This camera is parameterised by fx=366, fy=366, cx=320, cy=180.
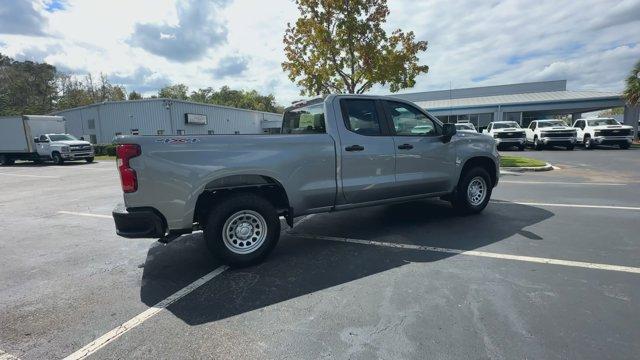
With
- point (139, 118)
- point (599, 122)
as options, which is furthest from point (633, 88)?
point (139, 118)

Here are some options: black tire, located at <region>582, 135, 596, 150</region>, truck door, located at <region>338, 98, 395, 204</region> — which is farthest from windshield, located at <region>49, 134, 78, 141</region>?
black tire, located at <region>582, 135, 596, 150</region>

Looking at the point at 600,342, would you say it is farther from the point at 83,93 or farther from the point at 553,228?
the point at 83,93

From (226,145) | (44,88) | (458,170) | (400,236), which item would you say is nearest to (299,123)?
(226,145)

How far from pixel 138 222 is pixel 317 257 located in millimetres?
2110

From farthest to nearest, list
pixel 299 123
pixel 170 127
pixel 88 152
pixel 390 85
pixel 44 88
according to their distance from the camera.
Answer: pixel 44 88 < pixel 170 127 < pixel 88 152 < pixel 390 85 < pixel 299 123

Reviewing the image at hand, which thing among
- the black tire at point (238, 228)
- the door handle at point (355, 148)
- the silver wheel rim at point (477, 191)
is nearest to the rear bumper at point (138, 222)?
the black tire at point (238, 228)

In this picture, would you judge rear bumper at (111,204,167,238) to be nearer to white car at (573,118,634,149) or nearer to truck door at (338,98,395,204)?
truck door at (338,98,395,204)

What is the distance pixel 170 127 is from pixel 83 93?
4288 centimetres

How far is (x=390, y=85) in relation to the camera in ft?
51.3

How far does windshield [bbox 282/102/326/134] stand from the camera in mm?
5090

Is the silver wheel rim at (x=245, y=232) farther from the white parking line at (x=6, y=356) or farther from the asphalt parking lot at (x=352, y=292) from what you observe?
the white parking line at (x=6, y=356)

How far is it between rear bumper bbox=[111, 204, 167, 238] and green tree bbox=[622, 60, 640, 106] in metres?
35.2

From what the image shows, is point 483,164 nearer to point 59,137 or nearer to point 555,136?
point 555,136

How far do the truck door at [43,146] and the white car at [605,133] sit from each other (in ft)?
112
